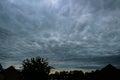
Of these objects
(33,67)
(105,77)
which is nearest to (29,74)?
(33,67)

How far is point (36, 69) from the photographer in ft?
107

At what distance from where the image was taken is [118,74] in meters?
51.7

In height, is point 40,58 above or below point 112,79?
above

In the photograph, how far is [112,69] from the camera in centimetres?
5250

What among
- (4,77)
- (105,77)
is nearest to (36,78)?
(105,77)

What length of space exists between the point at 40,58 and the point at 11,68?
40.0m

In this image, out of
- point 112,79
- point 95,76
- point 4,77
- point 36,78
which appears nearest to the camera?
point 36,78

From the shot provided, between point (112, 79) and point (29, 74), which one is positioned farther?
point (112, 79)

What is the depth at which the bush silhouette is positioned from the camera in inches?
1246

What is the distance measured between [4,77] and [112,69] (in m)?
34.2

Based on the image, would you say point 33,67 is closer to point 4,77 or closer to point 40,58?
point 40,58

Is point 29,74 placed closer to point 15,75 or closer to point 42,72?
point 42,72

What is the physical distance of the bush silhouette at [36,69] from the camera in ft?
104

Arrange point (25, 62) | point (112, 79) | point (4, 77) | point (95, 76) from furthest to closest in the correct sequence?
point (4, 77), point (95, 76), point (112, 79), point (25, 62)
